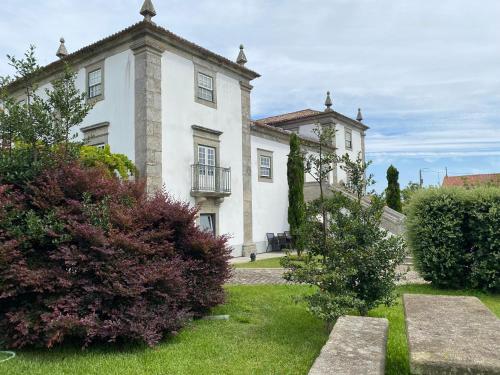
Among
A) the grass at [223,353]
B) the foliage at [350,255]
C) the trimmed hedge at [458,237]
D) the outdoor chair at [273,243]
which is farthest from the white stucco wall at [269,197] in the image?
the foliage at [350,255]

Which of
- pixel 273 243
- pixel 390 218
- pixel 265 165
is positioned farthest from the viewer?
pixel 265 165

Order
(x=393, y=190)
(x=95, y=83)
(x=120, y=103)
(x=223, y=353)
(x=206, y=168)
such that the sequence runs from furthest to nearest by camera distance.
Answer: (x=393, y=190), (x=206, y=168), (x=95, y=83), (x=120, y=103), (x=223, y=353)

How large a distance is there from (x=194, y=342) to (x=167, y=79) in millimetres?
10716

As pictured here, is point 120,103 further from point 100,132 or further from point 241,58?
point 241,58

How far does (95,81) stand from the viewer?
14.9 metres

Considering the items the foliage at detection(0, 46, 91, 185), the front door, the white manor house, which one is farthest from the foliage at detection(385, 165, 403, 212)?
the foliage at detection(0, 46, 91, 185)

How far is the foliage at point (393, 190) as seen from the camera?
23203mm

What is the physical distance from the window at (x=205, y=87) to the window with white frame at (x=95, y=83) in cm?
353

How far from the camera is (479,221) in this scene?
26.9ft

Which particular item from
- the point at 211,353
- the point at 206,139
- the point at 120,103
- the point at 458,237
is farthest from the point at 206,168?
the point at 211,353

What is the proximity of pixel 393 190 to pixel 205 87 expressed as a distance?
13.3 meters

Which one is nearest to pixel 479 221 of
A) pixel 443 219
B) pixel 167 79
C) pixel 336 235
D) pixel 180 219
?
pixel 443 219

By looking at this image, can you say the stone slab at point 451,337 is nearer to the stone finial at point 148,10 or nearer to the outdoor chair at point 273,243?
the stone finial at point 148,10

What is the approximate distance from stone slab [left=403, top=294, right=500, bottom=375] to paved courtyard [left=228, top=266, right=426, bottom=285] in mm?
4722
